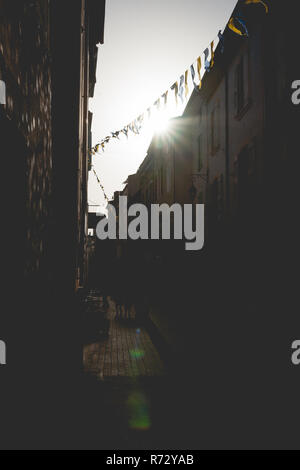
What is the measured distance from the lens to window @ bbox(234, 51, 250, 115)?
11641mm

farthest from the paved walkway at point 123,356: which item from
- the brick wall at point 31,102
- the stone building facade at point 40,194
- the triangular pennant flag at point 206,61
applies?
the triangular pennant flag at point 206,61

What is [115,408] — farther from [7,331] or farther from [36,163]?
[36,163]

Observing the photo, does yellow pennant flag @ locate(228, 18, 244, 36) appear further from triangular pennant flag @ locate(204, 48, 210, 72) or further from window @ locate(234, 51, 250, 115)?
window @ locate(234, 51, 250, 115)

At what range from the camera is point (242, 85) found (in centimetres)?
1245

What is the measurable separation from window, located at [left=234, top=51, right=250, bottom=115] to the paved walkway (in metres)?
6.49

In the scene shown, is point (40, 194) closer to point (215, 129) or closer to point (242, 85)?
point (242, 85)

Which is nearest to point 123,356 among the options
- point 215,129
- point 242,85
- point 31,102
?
point 31,102

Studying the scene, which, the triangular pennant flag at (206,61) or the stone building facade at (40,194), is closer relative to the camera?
the stone building facade at (40,194)

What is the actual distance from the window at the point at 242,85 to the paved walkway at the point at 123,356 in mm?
6489

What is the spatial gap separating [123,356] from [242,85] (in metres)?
7.99

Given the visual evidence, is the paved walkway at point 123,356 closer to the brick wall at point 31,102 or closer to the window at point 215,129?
the brick wall at point 31,102

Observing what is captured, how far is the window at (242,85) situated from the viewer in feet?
38.2

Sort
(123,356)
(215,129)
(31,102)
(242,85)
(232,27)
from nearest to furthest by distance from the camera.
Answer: (31,102), (232,27), (123,356), (242,85), (215,129)

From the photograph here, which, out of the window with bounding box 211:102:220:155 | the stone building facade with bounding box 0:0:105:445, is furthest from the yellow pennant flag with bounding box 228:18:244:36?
the window with bounding box 211:102:220:155
